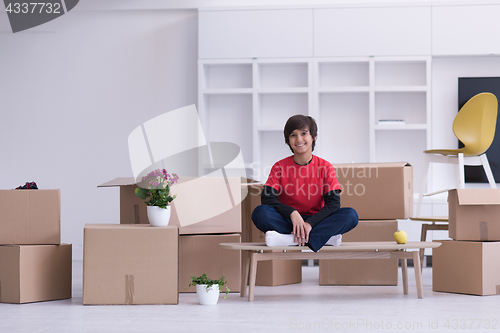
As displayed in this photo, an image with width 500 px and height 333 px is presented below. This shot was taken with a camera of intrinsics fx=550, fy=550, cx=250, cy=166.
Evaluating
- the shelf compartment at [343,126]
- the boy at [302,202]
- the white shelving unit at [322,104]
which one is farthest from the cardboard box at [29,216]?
the shelf compartment at [343,126]

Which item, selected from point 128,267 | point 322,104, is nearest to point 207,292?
point 128,267

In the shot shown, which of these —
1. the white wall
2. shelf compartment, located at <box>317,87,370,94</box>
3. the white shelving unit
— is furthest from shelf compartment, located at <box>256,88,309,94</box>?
the white wall

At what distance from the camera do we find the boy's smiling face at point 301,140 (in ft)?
8.33

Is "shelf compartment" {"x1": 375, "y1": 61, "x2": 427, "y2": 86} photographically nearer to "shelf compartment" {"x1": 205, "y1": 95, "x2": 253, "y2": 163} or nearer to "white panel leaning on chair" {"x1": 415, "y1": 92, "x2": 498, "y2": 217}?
"white panel leaning on chair" {"x1": 415, "y1": 92, "x2": 498, "y2": 217}

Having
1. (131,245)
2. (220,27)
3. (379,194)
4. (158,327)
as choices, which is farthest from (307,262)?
(158,327)

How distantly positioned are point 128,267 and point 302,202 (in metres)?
0.83

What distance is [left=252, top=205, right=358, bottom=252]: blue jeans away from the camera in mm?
2338

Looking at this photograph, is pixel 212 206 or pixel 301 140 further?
pixel 212 206

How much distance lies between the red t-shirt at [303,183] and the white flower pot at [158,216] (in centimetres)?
49

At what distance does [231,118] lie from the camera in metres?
4.66

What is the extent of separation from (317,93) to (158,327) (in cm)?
292

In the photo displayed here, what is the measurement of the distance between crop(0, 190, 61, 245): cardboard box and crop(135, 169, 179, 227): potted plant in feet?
1.31

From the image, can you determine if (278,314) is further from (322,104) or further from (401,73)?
(401,73)

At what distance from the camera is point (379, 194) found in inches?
113
